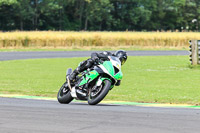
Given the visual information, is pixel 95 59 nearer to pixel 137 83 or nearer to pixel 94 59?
pixel 94 59

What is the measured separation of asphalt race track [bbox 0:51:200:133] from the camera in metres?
7.37

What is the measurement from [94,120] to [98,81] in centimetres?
214

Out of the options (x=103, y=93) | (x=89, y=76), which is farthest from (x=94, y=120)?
(x=89, y=76)

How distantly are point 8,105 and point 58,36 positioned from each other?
32.2 meters

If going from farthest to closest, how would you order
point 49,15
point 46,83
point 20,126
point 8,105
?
point 49,15
point 46,83
point 8,105
point 20,126

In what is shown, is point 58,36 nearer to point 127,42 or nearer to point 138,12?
point 127,42

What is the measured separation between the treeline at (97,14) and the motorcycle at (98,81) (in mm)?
60752

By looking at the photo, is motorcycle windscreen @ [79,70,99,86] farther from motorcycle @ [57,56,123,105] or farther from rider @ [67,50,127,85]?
rider @ [67,50,127,85]

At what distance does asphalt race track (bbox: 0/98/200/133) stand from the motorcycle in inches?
13.9

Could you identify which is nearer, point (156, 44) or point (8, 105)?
point (8, 105)

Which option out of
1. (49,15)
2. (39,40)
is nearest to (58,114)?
(39,40)

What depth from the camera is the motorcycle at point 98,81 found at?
34.0 ft

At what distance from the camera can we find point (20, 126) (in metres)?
7.61

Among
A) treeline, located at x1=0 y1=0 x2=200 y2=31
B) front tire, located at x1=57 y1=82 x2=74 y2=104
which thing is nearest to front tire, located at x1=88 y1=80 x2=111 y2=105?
front tire, located at x1=57 y1=82 x2=74 y2=104
